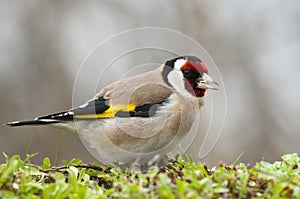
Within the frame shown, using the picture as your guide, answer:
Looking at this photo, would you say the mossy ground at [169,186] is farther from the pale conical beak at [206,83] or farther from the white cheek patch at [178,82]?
the white cheek patch at [178,82]

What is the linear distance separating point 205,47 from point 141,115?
670 cm

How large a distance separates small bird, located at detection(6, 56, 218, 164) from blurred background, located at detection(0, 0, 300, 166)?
538 centimetres

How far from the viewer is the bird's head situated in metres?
5.20

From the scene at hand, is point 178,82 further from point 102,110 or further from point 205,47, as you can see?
point 205,47

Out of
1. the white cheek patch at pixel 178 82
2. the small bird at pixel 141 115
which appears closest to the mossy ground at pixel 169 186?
the small bird at pixel 141 115

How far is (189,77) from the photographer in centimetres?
532

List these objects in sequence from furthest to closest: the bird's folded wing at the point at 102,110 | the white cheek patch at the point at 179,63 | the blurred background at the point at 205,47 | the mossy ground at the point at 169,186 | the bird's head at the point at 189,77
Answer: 1. the blurred background at the point at 205,47
2. the white cheek patch at the point at 179,63
3. the bird's head at the point at 189,77
4. the bird's folded wing at the point at 102,110
5. the mossy ground at the point at 169,186

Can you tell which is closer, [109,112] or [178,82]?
[109,112]

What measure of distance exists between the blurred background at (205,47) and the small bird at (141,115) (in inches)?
212

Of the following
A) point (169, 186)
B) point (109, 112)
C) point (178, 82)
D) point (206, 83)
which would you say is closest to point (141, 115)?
point (109, 112)

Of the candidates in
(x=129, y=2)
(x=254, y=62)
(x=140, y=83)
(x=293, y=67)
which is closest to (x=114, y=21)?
(x=129, y=2)

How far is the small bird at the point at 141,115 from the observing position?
4883mm

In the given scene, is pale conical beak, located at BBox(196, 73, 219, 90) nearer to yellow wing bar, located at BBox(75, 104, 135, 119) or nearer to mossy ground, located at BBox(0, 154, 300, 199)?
yellow wing bar, located at BBox(75, 104, 135, 119)

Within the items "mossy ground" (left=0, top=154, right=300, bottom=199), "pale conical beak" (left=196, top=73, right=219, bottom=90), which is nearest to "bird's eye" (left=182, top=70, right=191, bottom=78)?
"pale conical beak" (left=196, top=73, right=219, bottom=90)
